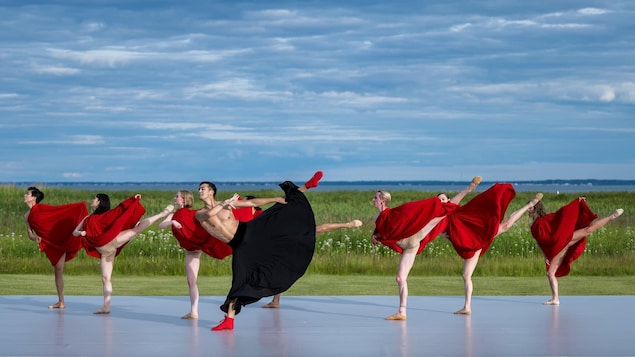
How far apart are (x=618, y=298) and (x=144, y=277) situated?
30.1 ft

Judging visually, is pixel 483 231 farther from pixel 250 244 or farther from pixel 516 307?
pixel 250 244

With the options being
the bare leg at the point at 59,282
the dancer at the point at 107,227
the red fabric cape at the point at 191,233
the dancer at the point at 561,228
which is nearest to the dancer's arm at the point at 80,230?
the dancer at the point at 107,227

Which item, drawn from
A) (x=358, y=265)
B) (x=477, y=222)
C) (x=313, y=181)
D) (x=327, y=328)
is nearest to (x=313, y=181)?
(x=313, y=181)

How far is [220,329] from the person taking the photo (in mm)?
10906

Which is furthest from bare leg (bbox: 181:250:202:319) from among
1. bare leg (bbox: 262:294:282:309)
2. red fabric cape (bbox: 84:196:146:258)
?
bare leg (bbox: 262:294:282:309)

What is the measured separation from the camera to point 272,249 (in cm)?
1125

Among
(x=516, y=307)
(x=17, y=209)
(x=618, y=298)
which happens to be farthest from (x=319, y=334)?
(x=17, y=209)

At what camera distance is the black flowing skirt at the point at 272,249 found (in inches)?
439

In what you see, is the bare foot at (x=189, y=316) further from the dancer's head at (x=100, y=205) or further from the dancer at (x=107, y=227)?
the dancer's head at (x=100, y=205)

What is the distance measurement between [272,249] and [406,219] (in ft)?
5.59

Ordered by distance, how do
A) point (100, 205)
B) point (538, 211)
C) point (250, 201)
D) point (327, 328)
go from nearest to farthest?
point (250, 201), point (327, 328), point (100, 205), point (538, 211)

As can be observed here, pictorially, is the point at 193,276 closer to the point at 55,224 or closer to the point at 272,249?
the point at 272,249

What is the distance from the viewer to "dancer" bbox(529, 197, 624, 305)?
13.3 m

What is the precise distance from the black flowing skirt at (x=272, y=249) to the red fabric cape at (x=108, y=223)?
1641 mm
